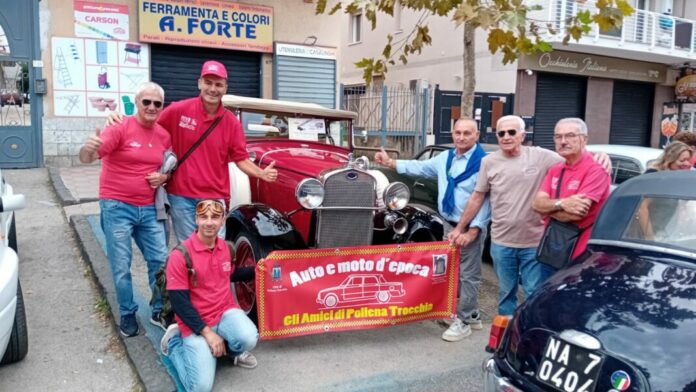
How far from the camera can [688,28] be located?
19.5m

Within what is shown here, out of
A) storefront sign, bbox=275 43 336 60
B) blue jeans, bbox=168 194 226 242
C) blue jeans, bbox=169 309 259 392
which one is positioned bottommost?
blue jeans, bbox=169 309 259 392

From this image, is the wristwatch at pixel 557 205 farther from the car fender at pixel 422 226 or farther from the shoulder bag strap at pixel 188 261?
the shoulder bag strap at pixel 188 261

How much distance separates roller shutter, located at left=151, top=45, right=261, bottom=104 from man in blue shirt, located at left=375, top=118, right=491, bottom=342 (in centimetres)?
947

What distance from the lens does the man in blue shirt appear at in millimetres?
4457

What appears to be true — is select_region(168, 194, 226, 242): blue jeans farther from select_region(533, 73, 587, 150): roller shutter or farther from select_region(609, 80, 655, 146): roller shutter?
select_region(609, 80, 655, 146): roller shutter

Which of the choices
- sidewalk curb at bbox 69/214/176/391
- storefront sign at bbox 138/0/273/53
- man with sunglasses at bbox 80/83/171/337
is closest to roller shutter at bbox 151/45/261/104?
storefront sign at bbox 138/0/273/53

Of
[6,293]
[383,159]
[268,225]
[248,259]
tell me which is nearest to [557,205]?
[383,159]

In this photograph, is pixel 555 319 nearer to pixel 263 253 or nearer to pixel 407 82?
pixel 263 253

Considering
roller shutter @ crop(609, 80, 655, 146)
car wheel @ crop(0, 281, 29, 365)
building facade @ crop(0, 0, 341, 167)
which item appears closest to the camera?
car wheel @ crop(0, 281, 29, 365)

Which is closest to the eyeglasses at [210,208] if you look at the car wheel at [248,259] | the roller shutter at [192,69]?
the car wheel at [248,259]

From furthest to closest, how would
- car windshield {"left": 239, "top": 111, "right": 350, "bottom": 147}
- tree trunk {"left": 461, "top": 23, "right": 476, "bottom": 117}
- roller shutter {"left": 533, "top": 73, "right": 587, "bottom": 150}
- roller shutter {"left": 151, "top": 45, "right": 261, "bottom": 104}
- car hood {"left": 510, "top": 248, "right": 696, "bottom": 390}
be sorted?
1. roller shutter {"left": 533, "top": 73, "right": 587, "bottom": 150}
2. roller shutter {"left": 151, "top": 45, "right": 261, "bottom": 104}
3. tree trunk {"left": 461, "top": 23, "right": 476, "bottom": 117}
4. car windshield {"left": 239, "top": 111, "right": 350, "bottom": 147}
5. car hood {"left": 510, "top": 248, "right": 696, "bottom": 390}

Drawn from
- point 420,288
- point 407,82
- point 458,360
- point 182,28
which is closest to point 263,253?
point 420,288

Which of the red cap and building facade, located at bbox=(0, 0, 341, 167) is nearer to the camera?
the red cap

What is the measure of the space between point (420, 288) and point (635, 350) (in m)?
2.29
